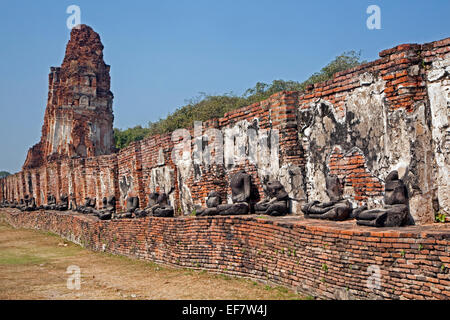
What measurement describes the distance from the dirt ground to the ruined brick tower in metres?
14.3

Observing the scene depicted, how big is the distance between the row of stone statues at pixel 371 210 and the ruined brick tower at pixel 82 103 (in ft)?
64.7

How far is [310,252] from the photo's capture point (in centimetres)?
557

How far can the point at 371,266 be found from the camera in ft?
15.5

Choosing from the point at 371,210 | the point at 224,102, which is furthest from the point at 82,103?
the point at 371,210

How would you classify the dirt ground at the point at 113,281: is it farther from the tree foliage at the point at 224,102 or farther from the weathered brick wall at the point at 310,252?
the tree foliage at the point at 224,102

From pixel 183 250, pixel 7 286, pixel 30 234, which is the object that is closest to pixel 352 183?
pixel 183 250

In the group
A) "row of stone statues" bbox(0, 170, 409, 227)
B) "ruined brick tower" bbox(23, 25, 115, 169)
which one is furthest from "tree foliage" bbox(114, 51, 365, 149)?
"row of stone statues" bbox(0, 170, 409, 227)

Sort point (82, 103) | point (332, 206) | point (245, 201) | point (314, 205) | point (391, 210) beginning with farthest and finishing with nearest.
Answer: point (82, 103), point (245, 201), point (314, 205), point (332, 206), point (391, 210)

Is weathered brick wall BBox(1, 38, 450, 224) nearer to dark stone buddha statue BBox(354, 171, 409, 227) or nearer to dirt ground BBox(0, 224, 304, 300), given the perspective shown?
dark stone buddha statue BBox(354, 171, 409, 227)

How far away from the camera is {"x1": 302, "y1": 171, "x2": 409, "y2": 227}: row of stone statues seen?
5356 millimetres

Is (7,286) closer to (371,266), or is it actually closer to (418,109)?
(371,266)

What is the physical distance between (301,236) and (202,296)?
1445mm

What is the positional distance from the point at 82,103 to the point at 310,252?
2144 centimetres

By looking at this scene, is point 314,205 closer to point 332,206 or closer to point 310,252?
point 332,206
